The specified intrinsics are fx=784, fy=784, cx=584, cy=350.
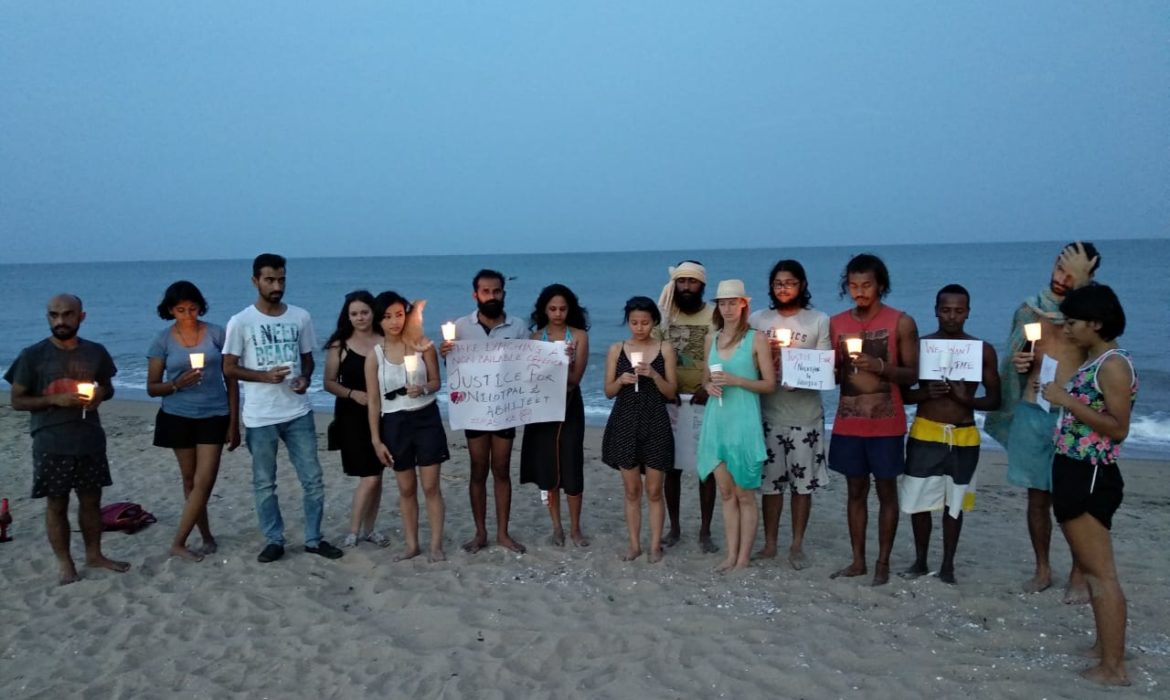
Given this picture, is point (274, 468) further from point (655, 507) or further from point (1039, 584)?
point (1039, 584)

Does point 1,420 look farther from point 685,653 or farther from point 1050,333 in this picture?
point 1050,333

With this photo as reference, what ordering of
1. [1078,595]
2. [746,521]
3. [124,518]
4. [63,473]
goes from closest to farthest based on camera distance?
[1078,595] → [63,473] → [746,521] → [124,518]

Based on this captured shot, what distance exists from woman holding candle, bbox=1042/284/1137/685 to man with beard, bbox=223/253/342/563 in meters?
5.07

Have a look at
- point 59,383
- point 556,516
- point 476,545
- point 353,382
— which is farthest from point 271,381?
point 556,516

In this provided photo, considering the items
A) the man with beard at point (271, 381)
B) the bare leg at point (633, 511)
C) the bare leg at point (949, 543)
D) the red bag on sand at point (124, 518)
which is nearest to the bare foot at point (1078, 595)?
the bare leg at point (949, 543)

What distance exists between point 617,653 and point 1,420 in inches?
545

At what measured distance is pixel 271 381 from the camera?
5961 millimetres

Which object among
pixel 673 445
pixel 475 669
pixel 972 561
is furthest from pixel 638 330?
pixel 972 561

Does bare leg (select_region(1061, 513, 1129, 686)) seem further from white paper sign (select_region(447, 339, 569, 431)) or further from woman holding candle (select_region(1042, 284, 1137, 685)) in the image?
white paper sign (select_region(447, 339, 569, 431))

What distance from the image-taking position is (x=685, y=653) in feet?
15.4

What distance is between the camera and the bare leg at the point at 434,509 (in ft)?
20.2

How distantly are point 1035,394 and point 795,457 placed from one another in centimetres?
164

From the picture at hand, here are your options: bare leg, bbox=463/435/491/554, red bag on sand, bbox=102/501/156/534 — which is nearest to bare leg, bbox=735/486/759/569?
bare leg, bbox=463/435/491/554

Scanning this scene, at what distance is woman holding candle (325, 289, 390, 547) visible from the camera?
6.25 metres
